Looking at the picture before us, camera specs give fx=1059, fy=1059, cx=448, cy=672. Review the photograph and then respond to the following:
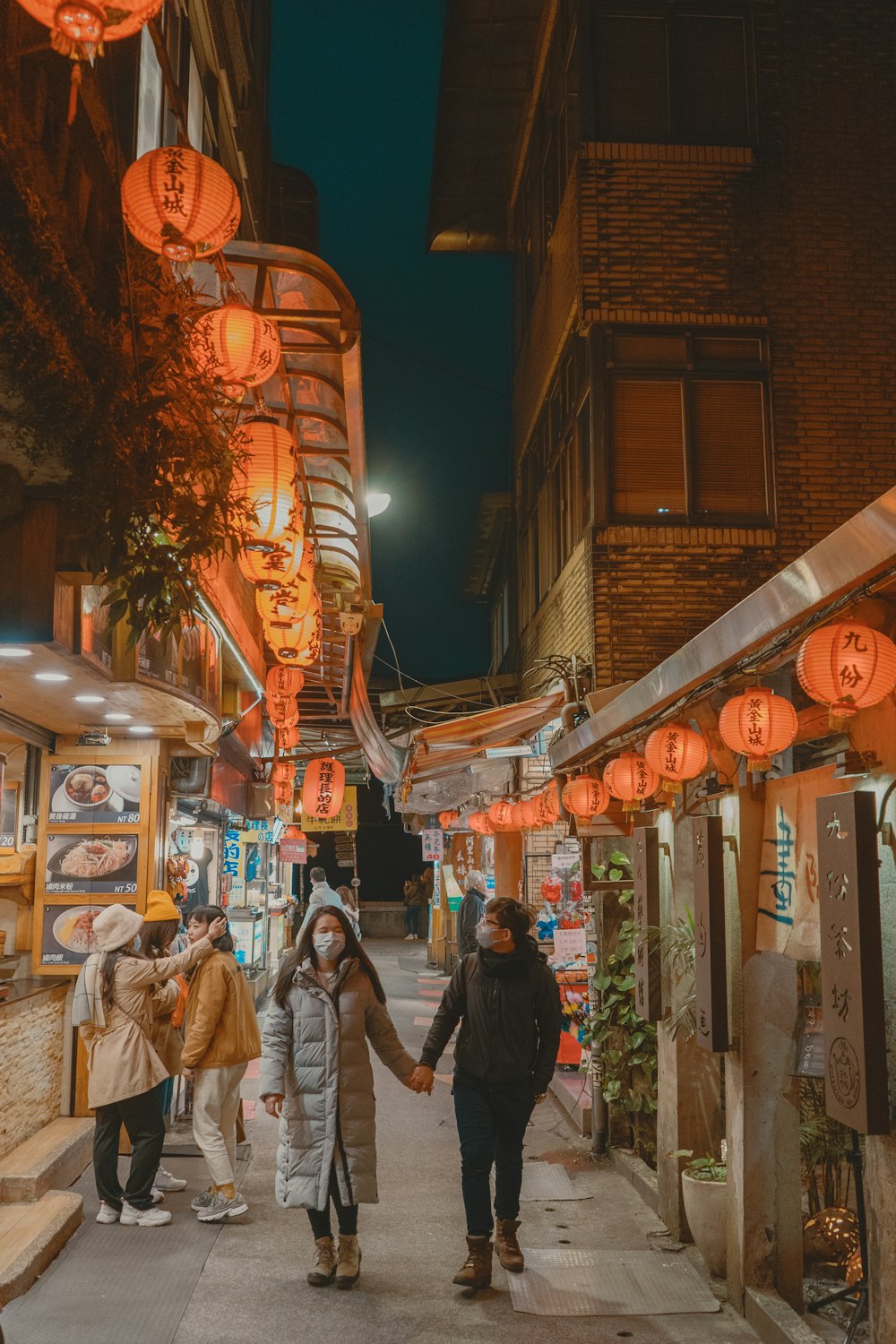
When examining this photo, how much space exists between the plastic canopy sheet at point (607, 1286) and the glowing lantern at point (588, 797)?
414 cm

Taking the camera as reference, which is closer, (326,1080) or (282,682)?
(326,1080)

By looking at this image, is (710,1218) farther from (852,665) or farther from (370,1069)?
(852,665)

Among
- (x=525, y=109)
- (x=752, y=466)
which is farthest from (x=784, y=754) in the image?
(x=525, y=109)

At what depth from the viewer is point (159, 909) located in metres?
9.12

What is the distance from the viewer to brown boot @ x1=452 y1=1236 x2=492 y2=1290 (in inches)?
275

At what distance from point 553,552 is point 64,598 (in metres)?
11.0

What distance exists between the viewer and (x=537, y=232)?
17469 mm

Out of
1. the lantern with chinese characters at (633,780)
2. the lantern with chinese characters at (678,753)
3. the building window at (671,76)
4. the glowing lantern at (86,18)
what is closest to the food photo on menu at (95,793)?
the lantern with chinese characters at (633,780)

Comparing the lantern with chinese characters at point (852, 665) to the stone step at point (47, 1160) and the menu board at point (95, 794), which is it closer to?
the stone step at point (47, 1160)

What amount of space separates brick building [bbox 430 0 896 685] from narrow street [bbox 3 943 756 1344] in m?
6.11

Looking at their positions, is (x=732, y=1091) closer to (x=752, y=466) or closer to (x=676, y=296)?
(x=752, y=466)

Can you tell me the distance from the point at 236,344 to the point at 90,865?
594 centimetres

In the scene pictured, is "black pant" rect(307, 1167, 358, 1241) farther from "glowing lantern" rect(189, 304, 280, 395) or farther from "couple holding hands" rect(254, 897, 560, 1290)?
"glowing lantern" rect(189, 304, 280, 395)

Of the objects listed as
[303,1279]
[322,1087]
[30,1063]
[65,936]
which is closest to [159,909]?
[65,936]
